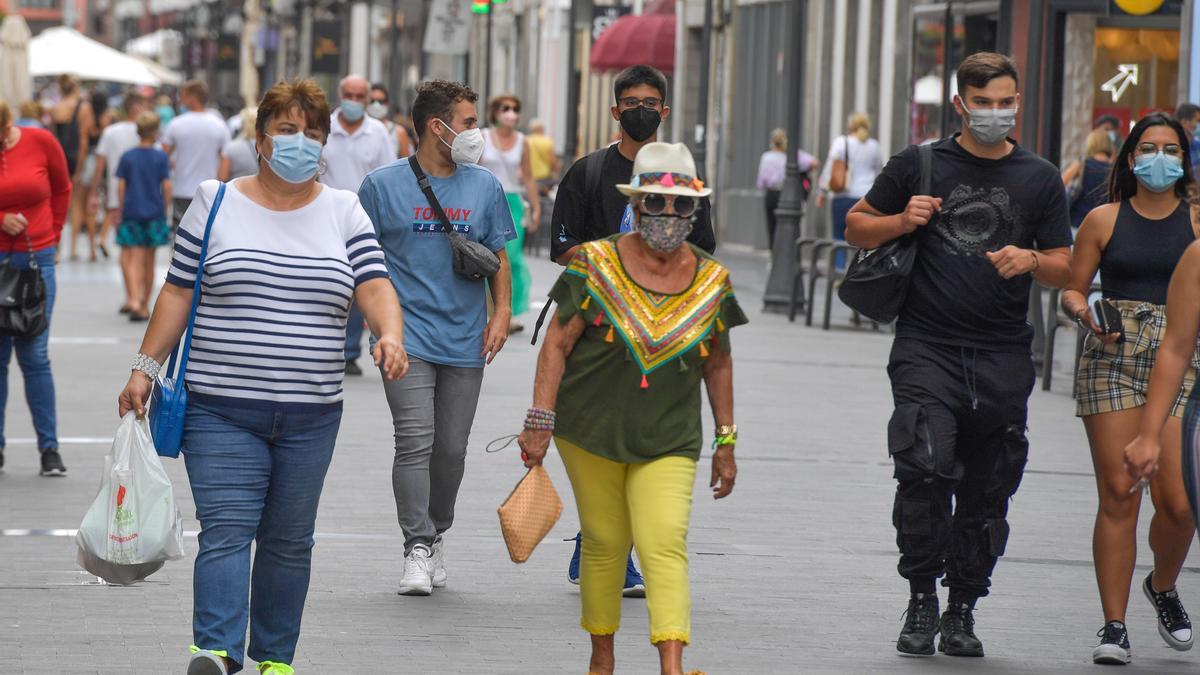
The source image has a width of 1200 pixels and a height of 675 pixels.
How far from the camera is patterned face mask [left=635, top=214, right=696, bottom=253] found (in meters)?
6.29

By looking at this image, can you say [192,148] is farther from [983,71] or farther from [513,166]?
[983,71]

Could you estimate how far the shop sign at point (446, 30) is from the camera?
121 ft

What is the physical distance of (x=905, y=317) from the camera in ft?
24.4

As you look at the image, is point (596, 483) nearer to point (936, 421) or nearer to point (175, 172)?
point (936, 421)

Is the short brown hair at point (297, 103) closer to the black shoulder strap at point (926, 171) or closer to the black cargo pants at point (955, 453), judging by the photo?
the black shoulder strap at point (926, 171)

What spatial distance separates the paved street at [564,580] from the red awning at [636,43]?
73.2ft

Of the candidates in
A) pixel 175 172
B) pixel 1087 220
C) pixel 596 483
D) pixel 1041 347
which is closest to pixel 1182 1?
pixel 1041 347

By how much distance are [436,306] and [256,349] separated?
2.16 meters

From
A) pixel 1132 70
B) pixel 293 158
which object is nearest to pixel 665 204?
pixel 293 158

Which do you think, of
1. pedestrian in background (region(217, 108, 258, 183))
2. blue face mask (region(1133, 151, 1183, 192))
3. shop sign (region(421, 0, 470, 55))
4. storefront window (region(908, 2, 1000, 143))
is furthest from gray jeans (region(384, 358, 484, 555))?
shop sign (region(421, 0, 470, 55))

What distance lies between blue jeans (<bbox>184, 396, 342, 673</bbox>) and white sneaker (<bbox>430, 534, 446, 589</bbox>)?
1.83 meters

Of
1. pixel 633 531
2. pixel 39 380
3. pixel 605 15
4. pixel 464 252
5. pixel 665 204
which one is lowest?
pixel 39 380

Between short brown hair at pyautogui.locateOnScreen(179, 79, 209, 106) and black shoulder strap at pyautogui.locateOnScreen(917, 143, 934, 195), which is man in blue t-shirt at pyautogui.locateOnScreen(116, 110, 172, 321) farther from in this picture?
black shoulder strap at pyautogui.locateOnScreen(917, 143, 934, 195)

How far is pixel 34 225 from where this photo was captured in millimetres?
10742
